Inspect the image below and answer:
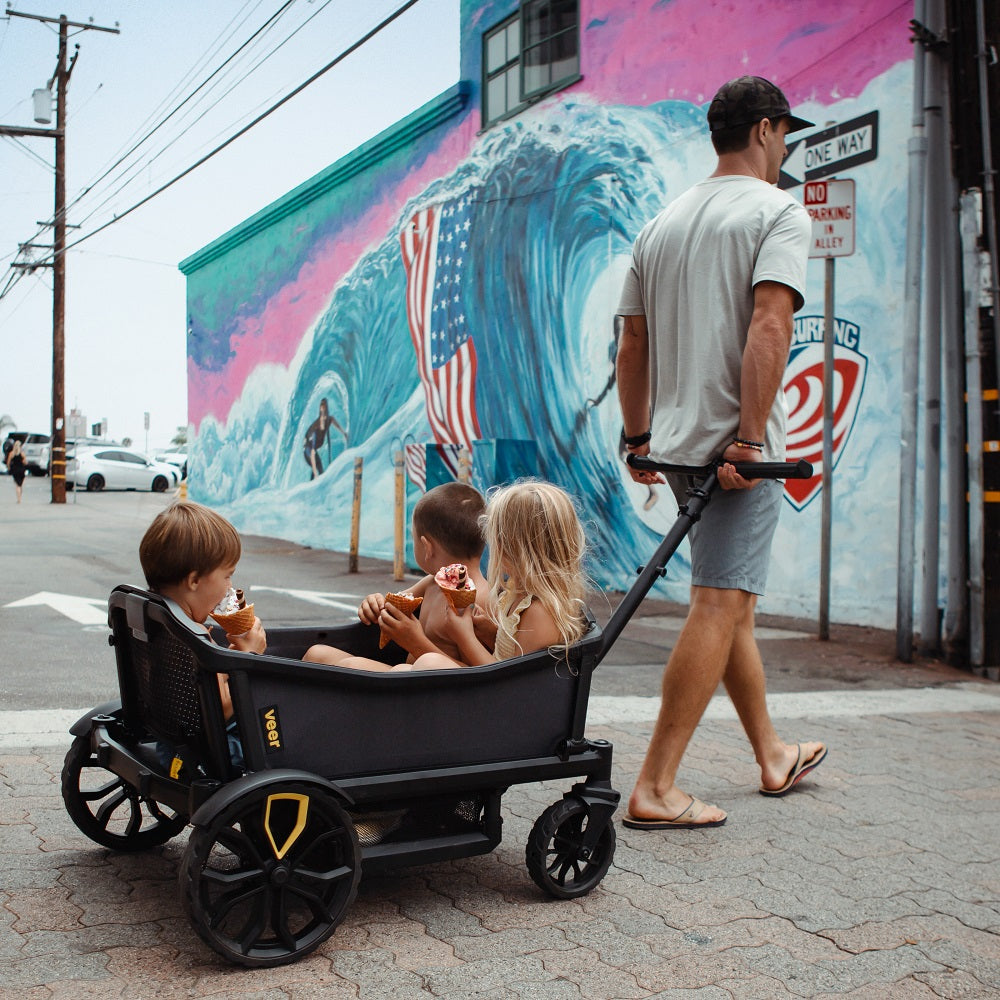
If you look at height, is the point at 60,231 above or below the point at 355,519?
above

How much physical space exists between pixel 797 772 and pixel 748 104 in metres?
2.19

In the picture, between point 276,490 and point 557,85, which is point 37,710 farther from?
point 276,490

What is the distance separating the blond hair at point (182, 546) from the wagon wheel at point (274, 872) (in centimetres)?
63

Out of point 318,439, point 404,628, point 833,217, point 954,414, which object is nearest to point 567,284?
point 833,217

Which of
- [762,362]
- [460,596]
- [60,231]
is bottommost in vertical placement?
[460,596]

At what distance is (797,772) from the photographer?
3777 millimetres

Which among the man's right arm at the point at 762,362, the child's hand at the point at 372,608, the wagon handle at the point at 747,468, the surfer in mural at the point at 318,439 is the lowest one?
the child's hand at the point at 372,608

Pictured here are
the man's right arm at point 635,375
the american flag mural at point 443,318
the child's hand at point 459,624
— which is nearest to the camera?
the child's hand at point 459,624

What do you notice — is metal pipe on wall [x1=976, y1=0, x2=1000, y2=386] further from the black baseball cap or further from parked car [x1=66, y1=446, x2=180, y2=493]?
parked car [x1=66, y1=446, x2=180, y2=493]

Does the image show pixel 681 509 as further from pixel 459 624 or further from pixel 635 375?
pixel 459 624

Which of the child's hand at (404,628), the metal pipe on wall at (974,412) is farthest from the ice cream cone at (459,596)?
the metal pipe on wall at (974,412)

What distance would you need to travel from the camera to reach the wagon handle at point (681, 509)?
9.66ft

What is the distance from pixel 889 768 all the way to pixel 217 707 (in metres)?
2.76

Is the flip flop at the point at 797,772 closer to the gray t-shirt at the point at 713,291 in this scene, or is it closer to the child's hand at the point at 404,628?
the gray t-shirt at the point at 713,291
